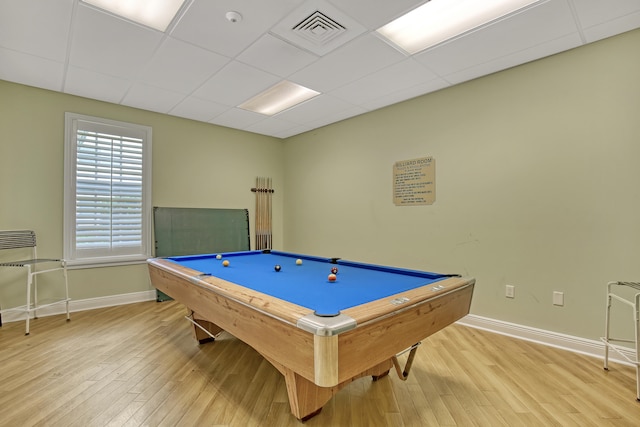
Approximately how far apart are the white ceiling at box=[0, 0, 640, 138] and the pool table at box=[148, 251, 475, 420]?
171 centimetres

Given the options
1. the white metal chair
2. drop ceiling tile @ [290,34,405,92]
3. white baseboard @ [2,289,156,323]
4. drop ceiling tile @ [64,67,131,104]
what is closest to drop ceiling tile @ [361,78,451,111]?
drop ceiling tile @ [290,34,405,92]

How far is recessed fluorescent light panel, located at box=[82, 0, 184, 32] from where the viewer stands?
1.95 meters

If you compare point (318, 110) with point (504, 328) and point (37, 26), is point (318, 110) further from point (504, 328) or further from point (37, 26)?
point (504, 328)

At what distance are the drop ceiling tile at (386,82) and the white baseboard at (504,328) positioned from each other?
2359mm

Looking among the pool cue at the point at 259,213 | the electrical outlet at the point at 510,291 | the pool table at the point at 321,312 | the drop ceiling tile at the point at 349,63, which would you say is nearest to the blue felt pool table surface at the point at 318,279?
the pool table at the point at 321,312

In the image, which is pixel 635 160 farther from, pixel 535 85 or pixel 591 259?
pixel 535 85

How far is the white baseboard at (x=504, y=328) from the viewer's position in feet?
7.57

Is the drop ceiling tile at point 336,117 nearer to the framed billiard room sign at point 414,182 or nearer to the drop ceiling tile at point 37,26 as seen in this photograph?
the framed billiard room sign at point 414,182

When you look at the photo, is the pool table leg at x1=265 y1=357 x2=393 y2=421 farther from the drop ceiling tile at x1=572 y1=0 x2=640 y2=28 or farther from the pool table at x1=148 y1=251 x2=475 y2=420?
the drop ceiling tile at x1=572 y1=0 x2=640 y2=28

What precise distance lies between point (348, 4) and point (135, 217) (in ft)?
11.0

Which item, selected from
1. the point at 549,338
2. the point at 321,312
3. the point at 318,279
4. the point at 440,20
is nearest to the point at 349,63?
the point at 440,20

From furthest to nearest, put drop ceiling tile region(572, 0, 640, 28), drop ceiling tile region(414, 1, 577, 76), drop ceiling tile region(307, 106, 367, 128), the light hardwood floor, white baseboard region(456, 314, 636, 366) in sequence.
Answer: drop ceiling tile region(307, 106, 367, 128), white baseboard region(456, 314, 636, 366), drop ceiling tile region(414, 1, 577, 76), drop ceiling tile region(572, 0, 640, 28), the light hardwood floor

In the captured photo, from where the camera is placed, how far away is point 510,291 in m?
2.74

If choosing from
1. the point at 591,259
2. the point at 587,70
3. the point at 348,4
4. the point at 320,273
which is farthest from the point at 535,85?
the point at 320,273
